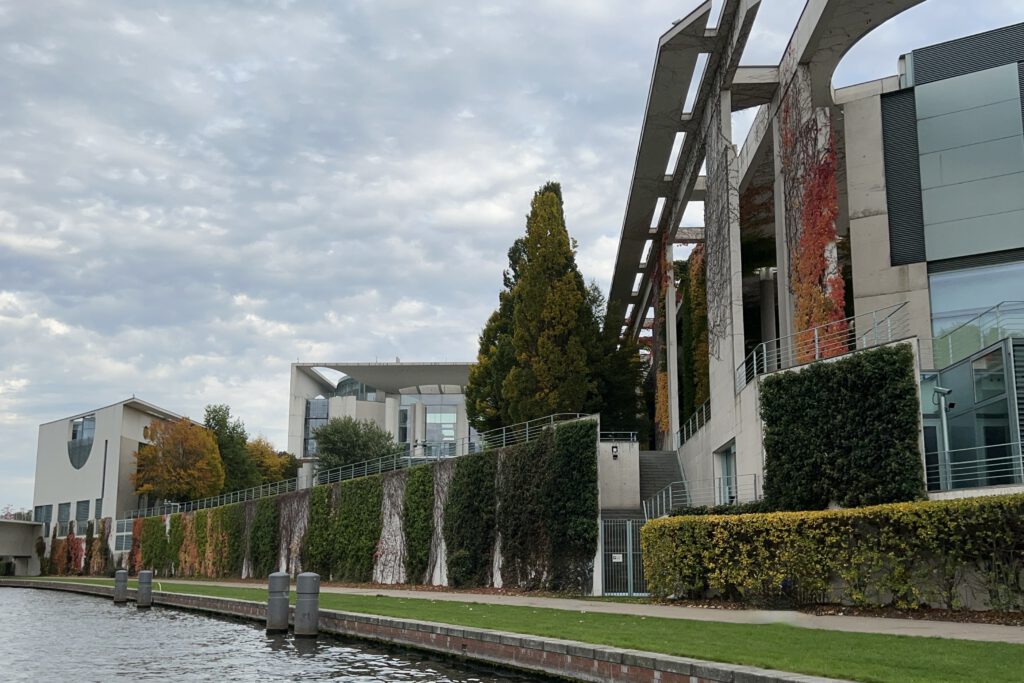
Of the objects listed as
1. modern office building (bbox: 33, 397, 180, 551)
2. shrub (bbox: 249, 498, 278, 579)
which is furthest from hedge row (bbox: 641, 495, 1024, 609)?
modern office building (bbox: 33, 397, 180, 551)

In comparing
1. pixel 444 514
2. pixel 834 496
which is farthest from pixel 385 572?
pixel 834 496

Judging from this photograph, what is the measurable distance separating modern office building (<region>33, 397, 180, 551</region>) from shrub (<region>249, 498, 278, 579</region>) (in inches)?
809

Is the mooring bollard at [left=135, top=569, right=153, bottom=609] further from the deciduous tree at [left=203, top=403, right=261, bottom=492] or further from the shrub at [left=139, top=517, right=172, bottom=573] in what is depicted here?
the deciduous tree at [left=203, top=403, right=261, bottom=492]

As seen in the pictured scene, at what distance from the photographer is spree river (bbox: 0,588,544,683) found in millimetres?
12844

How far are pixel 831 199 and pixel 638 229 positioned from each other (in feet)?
54.3

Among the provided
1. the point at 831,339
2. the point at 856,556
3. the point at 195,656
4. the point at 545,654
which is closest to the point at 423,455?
the point at 831,339

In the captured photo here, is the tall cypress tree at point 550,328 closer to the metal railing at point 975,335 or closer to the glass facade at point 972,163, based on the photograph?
the glass facade at point 972,163

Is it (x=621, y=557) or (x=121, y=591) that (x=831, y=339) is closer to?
(x=621, y=557)

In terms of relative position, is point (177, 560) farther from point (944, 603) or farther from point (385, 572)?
point (944, 603)

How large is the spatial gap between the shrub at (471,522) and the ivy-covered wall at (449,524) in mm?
31

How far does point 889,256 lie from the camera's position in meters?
25.2

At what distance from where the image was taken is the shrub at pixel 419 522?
104ft

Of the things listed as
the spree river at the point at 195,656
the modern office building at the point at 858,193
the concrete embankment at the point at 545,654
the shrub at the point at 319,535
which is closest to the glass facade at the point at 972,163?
the modern office building at the point at 858,193

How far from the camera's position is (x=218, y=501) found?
5638cm
